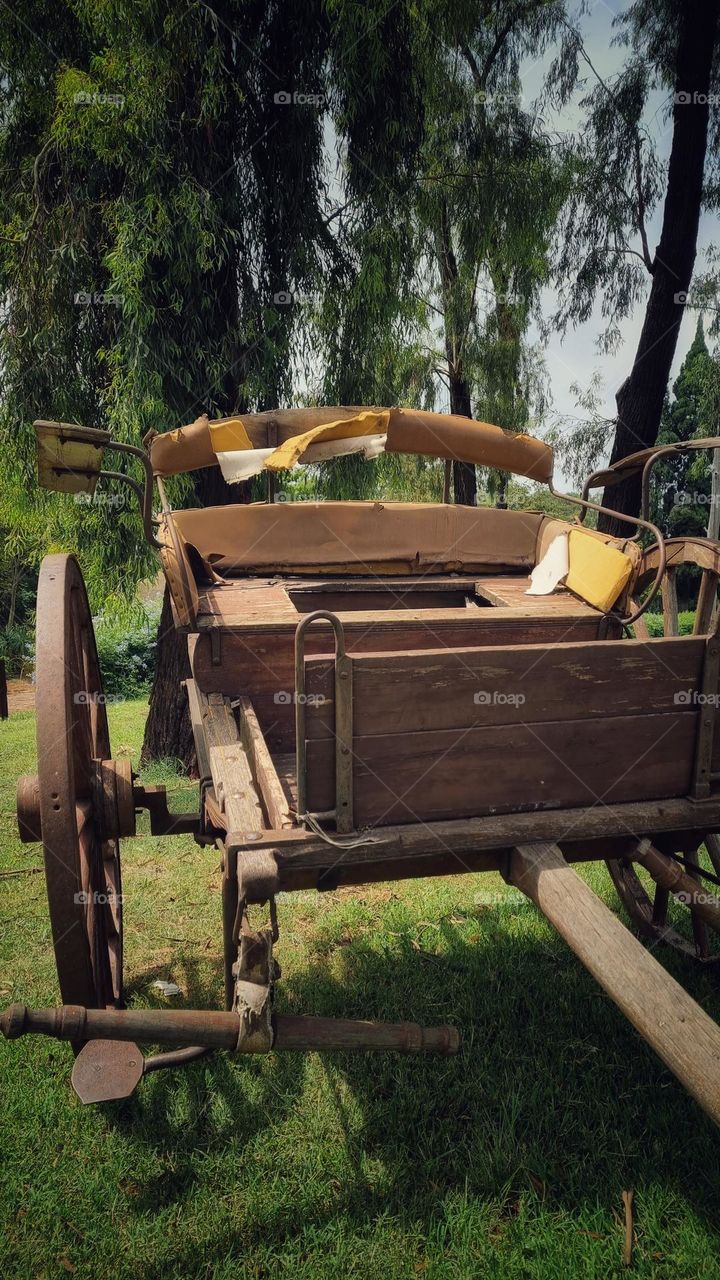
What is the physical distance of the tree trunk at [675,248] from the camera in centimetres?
663

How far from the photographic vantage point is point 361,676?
1.99m

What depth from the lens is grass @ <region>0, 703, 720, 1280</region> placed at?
7.27 ft

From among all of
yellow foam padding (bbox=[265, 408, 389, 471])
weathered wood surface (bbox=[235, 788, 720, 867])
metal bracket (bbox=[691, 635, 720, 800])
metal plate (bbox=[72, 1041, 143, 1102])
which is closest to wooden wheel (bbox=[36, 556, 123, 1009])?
metal plate (bbox=[72, 1041, 143, 1102])

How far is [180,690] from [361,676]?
5169mm

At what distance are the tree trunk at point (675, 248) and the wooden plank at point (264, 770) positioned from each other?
5.06 metres

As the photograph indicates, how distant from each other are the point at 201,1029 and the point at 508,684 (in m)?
1.09

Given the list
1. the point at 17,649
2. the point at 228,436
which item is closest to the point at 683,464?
the point at 17,649

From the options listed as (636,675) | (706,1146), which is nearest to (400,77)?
(636,675)

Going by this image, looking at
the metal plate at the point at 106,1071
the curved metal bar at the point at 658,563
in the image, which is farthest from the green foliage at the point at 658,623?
the metal plate at the point at 106,1071

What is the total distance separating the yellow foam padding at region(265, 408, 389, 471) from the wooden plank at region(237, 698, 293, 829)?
0.91 metres

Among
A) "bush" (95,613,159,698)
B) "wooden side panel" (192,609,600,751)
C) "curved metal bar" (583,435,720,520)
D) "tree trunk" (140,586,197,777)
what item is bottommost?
"bush" (95,613,159,698)

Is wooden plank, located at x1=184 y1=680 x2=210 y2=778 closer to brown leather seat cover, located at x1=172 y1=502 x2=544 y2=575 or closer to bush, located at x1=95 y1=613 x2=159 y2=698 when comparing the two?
brown leather seat cover, located at x1=172 y1=502 x2=544 y2=575

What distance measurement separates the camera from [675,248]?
22.4ft

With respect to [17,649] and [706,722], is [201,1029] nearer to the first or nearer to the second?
[706,722]
